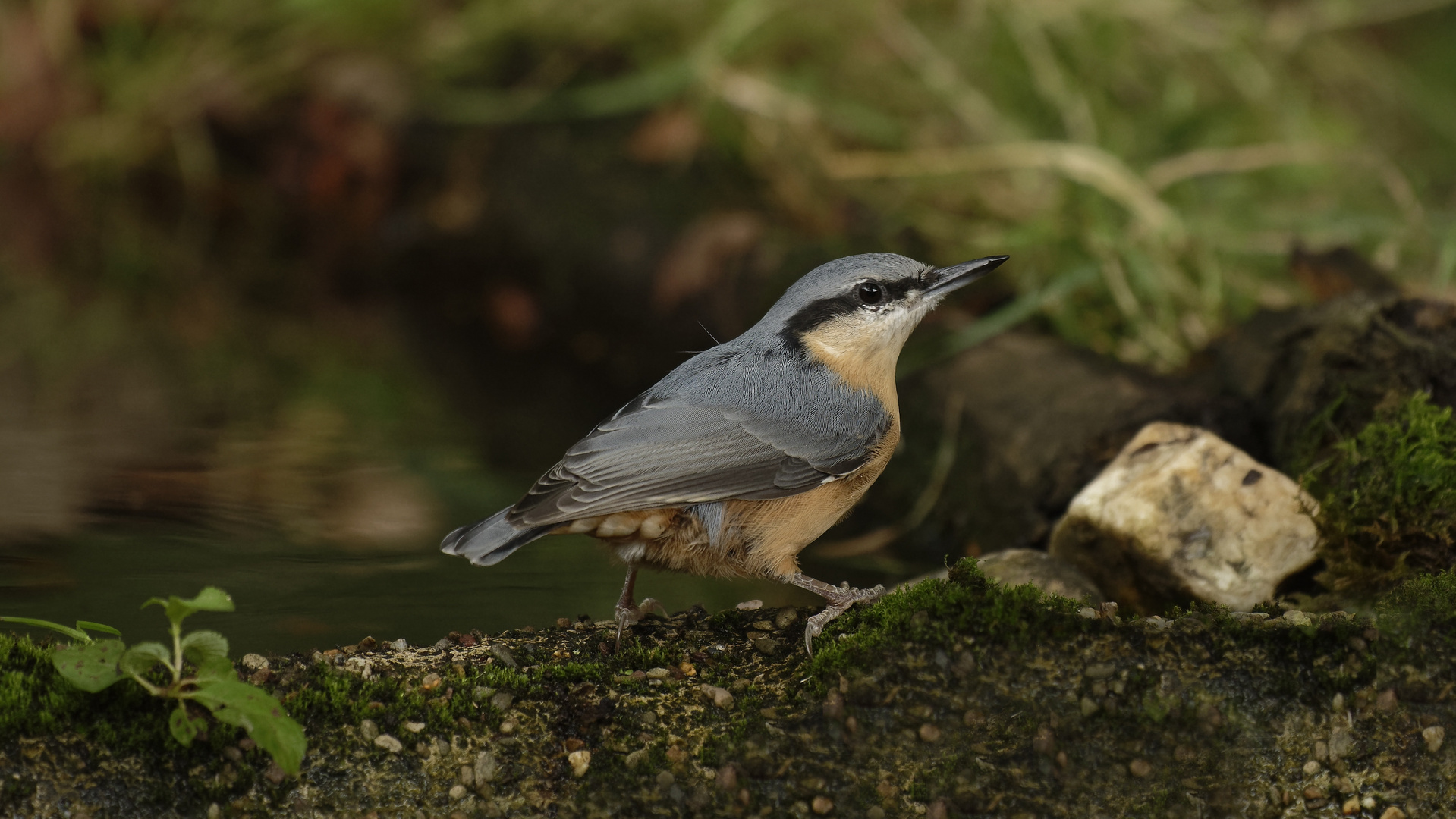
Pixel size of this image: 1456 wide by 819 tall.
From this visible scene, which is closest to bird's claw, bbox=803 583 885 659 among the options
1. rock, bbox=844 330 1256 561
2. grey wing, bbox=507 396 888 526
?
grey wing, bbox=507 396 888 526

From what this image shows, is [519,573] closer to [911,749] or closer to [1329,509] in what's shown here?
[911,749]

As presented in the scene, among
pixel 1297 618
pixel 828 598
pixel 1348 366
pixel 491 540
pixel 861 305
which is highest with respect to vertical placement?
pixel 861 305

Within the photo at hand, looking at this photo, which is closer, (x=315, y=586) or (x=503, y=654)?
(x=503, y=654)

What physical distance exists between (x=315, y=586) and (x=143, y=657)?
53.3 inches

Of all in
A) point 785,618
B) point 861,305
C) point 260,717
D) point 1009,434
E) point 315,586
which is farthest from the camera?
point 1009,434

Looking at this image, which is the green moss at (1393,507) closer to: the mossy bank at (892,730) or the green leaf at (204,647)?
the mossy bank at (892,730)

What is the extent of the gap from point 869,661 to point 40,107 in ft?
24.4

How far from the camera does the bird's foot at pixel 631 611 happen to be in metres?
2.58

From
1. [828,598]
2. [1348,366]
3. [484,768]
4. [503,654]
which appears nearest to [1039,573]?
[828,598]

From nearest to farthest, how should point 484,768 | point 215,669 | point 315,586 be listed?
point 215,669 → point 484,768 → point 315,586

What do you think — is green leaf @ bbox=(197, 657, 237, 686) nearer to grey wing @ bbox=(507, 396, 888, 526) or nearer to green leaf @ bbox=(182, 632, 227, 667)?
green leaf @ bbox=(182, 632, 227, 667)

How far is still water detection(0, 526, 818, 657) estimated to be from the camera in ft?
9.80

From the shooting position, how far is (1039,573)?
9.41ft

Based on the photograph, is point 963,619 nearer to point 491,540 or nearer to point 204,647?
point 491,540
